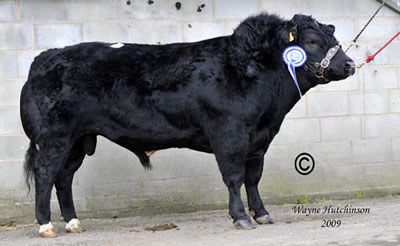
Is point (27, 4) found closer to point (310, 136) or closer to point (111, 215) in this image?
point (111, 215)

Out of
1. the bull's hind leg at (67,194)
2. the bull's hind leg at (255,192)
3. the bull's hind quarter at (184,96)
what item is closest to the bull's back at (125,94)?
the bull's hind quarter at (184,96)

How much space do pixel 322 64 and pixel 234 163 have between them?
1252 millimetres

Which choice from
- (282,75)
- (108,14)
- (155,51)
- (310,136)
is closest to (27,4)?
(108,14)

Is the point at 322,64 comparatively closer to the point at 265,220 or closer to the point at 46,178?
the point at 265,220

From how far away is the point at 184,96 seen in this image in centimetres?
659

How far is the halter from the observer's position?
6559 millimetres

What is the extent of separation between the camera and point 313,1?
8.55 metres

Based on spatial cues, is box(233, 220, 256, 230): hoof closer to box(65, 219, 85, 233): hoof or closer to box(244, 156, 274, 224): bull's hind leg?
box(244, 156, 274, 224): bull's hind leg

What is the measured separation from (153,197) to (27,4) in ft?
8.64

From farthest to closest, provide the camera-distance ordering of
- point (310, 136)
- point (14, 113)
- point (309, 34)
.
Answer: point (310, 136), point (14, 113), point (309, 34)

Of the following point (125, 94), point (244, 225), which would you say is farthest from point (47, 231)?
point (244, 225)

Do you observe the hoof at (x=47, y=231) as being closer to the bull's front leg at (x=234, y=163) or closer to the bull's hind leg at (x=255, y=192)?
the bull's front leg at (x=234, y=163)

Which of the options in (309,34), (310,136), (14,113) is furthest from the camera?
(310,136)

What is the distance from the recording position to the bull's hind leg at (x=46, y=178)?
6645 millimetres
